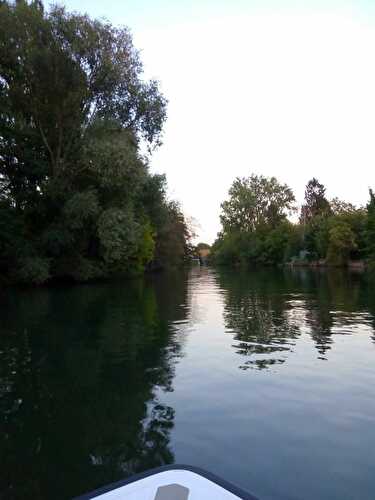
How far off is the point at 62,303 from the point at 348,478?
691 inches

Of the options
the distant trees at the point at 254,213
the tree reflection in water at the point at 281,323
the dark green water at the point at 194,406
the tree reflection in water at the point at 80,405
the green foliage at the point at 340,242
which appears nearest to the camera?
the dark green water at the point at 194,406

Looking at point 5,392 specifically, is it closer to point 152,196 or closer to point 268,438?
point 268,438

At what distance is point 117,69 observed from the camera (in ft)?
95.2

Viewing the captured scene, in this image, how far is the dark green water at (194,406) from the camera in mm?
4227

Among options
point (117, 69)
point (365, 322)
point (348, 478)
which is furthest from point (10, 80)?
point (348, 478)

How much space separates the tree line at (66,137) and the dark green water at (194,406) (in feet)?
56.2

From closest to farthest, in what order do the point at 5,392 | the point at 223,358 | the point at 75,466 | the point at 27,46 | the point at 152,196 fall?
the point at 75,466 < the point at 5,392 < the point at 223,358 < the point at 27,46 < the point at 152,196

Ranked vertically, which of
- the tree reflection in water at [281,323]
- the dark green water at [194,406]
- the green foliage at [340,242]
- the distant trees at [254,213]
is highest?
the distant trees at [254,213]

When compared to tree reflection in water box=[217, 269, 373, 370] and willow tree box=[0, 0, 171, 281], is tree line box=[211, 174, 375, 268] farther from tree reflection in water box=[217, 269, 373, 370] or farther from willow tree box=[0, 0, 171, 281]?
tree reflection in water box=[217, 269, 373, 370]

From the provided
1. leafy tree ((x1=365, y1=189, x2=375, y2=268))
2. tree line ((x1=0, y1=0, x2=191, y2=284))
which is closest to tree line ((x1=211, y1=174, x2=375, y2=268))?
leafy tree ((x1=365, y1=189, x2=375, y2=268))

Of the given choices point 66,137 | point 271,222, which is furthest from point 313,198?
point 66,137

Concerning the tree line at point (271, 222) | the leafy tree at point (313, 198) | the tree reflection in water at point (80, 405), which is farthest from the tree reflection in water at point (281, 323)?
the leafy tree at point (313, 198)

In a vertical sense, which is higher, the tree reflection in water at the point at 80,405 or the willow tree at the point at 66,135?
the willow tree at the point at 66,135

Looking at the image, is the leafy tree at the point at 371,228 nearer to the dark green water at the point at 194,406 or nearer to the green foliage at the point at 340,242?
the green foliage at the point at 340,242
